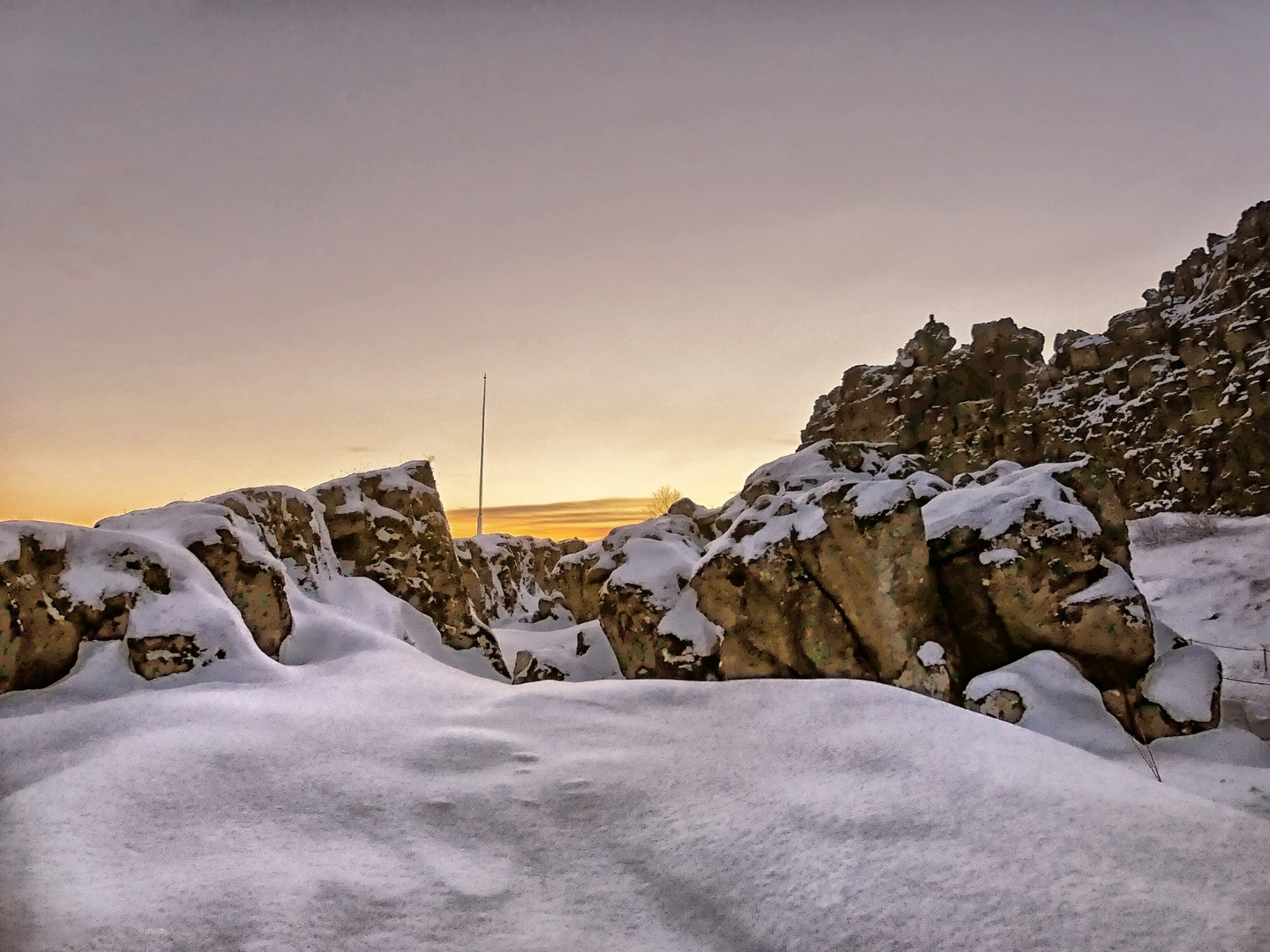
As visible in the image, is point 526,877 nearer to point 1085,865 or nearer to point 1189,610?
point 1085,865

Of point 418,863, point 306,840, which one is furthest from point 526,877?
point 306,840

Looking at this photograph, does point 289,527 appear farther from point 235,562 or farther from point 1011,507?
point 1011,507

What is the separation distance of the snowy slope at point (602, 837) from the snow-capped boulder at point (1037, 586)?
23.5ft

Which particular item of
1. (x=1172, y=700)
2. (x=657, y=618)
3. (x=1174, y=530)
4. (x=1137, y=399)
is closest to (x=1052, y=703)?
(x=1172, y=700)

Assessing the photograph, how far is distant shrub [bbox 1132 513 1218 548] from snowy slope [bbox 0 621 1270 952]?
35456 mm

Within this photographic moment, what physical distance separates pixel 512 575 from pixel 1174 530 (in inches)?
1398

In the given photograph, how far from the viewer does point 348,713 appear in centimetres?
546

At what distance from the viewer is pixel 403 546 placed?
13.6m

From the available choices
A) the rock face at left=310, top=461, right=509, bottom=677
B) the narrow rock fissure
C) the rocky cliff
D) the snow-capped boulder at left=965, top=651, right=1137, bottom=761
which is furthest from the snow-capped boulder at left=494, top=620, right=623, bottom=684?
the snow-capped boulder at left=965, top=651, right=1137, bottom=761

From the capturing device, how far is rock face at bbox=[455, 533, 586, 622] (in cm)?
3362

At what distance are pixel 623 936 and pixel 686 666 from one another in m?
10.5

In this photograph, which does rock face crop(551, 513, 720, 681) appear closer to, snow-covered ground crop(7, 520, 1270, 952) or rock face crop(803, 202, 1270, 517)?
snow-covered ground crop(7, 520, 1270, 952)

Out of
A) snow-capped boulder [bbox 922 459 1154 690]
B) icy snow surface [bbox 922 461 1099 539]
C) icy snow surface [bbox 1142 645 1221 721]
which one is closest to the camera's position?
icy snow surface [bbox 1142 645 1221 721]

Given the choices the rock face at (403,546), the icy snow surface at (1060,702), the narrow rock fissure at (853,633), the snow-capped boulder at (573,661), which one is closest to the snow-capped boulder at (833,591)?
the narrow rock fissure at (853,633)
